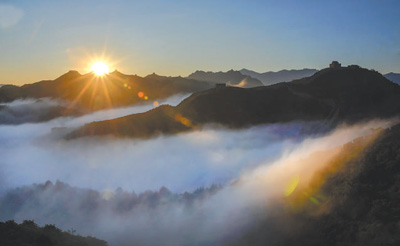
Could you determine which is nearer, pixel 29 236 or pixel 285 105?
pixel 29 236

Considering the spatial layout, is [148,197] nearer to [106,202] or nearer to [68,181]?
[106,202]

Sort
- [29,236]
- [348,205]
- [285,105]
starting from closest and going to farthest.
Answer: [29,236], [348,205], [285,105]

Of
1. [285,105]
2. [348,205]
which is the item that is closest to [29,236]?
[348,205]

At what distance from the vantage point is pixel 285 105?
380 ft

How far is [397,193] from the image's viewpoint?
45469mm

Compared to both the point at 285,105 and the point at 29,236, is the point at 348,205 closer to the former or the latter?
the point at 29,236

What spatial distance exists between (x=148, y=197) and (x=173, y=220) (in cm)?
2928

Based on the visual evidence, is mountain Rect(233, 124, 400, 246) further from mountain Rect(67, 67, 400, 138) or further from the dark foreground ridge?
mountain Rect(67, 67, 400, 138)

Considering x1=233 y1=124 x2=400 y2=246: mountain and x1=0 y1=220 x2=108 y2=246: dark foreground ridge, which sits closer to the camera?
x1=0 y1=220 x2=108 y2=246: dark foreground ridge

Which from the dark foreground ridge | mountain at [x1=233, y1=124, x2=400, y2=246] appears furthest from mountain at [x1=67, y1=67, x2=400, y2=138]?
the dark foreground ridge

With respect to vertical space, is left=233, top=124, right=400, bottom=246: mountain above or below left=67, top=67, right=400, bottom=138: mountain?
below

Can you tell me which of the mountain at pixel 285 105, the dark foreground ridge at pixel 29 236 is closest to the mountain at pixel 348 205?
the dark foreground ridge at pixel 29 236

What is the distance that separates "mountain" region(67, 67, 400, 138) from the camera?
11325 cm

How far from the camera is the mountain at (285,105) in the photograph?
4459 inches
